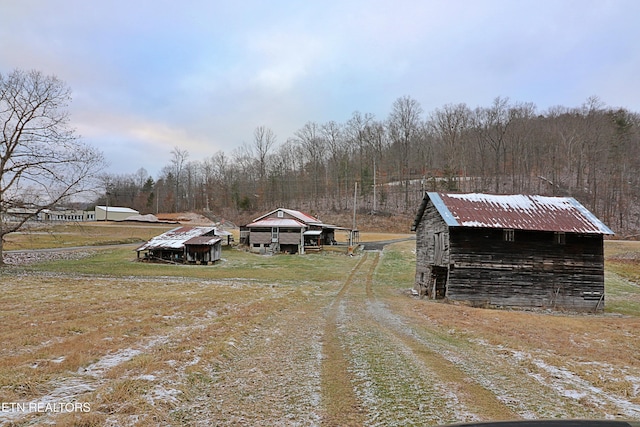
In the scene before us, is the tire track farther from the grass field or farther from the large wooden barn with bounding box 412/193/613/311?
the large wooden barn with bounding box 412/193/613/311

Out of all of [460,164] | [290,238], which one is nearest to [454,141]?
[460,164]

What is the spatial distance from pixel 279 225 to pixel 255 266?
44.5ft

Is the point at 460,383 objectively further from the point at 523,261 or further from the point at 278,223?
the point at 278,223

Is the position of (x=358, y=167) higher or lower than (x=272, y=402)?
higher

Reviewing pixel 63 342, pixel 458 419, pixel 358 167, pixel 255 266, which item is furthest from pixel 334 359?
pixel 358 167

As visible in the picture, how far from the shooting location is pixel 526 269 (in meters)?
22.0

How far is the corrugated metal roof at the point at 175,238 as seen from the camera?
125 ft

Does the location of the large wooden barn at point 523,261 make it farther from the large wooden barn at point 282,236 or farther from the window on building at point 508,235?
the large wooden barn at point 282,236

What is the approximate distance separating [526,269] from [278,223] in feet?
108

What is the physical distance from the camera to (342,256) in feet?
147

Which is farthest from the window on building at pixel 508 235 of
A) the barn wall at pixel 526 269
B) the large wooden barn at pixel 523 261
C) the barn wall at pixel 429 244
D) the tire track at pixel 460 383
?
the tire track at pixel 460 383

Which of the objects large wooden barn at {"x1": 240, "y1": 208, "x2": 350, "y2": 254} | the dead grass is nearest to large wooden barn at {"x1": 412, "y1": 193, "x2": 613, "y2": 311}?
large wooden barn at {"x1": 240, "y1": 208, "x2": 350, "y2": 254}

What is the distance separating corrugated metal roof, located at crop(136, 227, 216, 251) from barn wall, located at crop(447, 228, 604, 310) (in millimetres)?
27431

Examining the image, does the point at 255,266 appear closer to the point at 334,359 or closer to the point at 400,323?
the point at 400,323
